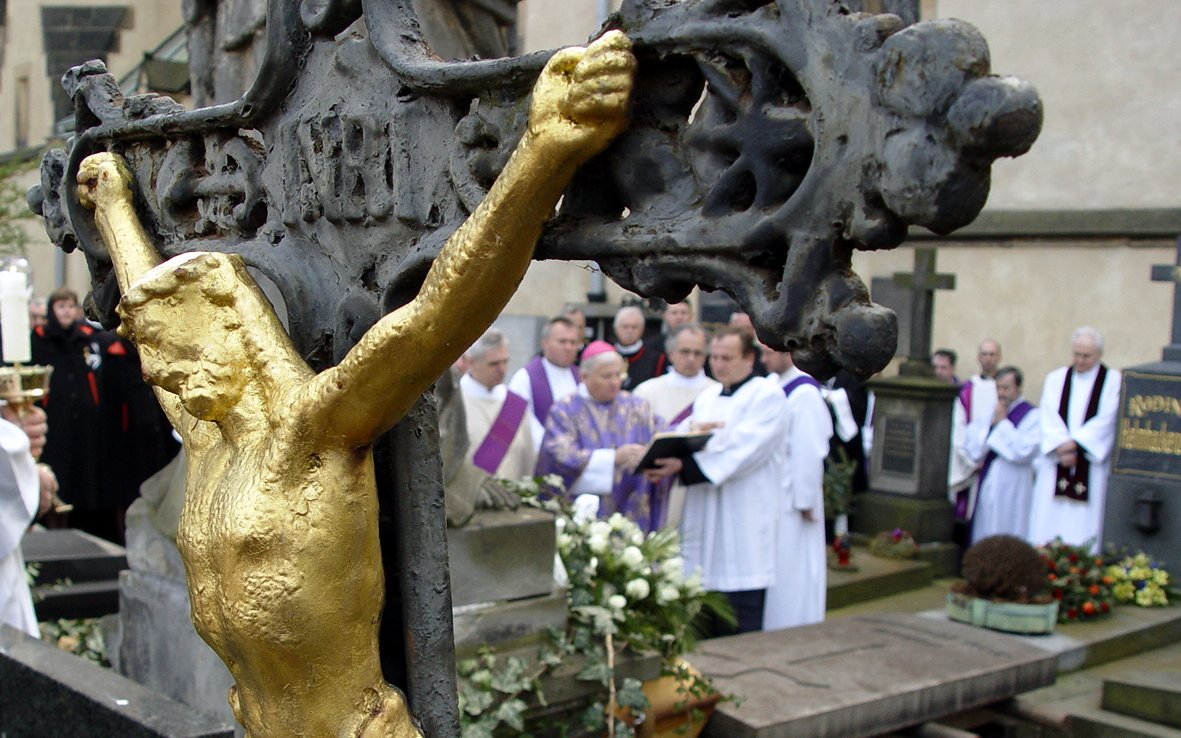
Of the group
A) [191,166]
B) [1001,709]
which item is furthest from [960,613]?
[191,166]

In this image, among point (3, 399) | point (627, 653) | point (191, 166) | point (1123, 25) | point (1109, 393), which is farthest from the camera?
point (1123, 25)

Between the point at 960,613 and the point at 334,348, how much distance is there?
5588 millimetres

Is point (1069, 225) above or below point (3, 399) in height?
above

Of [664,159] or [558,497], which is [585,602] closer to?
[558,497]

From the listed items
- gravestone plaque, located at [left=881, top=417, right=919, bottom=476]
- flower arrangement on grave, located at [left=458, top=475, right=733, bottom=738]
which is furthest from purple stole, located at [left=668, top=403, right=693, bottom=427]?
gravestone plaque, located at [left=881, top=417, right=919, bottom=476]

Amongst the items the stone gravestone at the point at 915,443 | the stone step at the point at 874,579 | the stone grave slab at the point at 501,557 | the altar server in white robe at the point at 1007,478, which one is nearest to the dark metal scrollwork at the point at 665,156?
the stone grave slab at the point at 501,557

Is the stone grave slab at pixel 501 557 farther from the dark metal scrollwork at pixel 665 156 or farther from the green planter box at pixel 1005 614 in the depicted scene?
the green planter box at pixel 1005 614

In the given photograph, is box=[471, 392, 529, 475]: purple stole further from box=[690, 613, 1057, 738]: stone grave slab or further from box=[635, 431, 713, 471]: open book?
box=[690, 613, 1057, 738]: stone grave slab

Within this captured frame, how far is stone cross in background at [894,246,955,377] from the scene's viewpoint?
10250mm

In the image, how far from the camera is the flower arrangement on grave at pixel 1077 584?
7254 mm

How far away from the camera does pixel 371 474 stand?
167 cm

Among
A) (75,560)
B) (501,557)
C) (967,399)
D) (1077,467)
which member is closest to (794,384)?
(1077,467)

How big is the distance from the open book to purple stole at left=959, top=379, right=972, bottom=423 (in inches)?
193

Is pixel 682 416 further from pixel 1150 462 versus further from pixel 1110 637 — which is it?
pixel 1150 462
